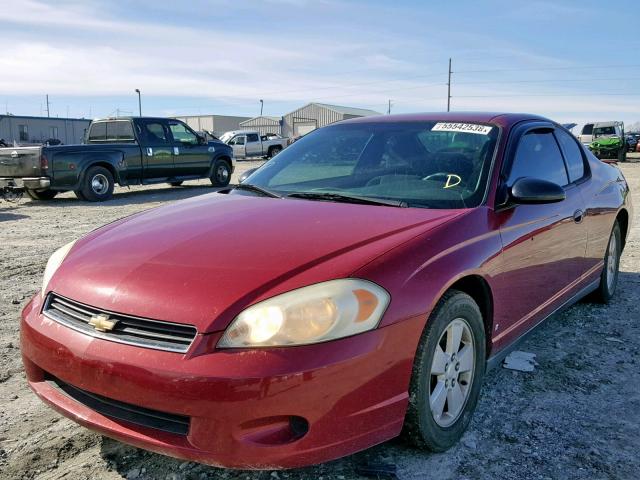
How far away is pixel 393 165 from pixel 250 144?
28677 millimetres

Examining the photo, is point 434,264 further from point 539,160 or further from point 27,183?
point 27,183

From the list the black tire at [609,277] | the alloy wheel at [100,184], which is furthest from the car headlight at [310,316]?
the alloy wheel at [100,184]

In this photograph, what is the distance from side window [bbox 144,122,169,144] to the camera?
13.3 metres

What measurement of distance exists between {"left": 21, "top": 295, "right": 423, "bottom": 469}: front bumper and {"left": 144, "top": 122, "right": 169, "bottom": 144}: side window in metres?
11.8

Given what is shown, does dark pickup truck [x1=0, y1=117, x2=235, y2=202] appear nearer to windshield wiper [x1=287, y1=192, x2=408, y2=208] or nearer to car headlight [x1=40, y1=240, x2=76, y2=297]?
car headlight [x1=40, y1=240, x2=76, y2=297]

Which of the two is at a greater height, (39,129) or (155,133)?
(39,129)

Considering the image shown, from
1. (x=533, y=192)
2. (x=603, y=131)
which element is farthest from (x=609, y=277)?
(x=603, y=131)

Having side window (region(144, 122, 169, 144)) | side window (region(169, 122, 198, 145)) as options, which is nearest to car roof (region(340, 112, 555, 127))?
side window (region(144, 122, 169, 144))

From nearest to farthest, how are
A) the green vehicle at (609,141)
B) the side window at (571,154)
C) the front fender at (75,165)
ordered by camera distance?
the side window at (571,154) → the front fender at (75,165) → the green vehicle at (609,141)

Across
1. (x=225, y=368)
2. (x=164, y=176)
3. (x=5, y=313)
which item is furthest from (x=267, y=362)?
(x=164, y=176)

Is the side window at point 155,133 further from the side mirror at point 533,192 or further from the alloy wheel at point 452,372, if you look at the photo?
the alloy wheel at point 452,372

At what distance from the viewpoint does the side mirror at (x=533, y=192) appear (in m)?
2.93

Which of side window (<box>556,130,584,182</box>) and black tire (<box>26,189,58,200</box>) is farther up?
side window (<box>556,130,584,182</box>)

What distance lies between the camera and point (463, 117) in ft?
11.8
